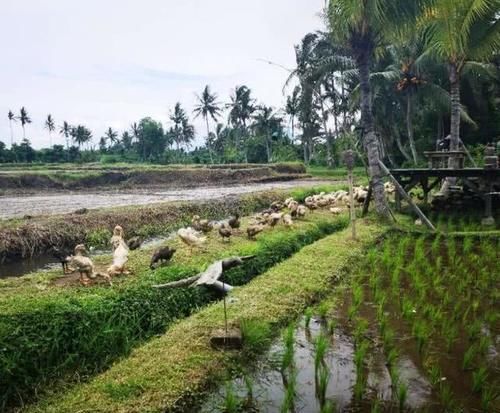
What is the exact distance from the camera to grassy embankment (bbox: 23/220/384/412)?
4469 millimetres

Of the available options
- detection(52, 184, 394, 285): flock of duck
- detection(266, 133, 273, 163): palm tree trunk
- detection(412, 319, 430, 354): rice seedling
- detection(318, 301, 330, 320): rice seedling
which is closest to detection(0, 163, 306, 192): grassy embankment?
detection(266, 133, 273, 163): palm tree trunk

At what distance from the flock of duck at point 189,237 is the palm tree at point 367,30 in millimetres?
1941

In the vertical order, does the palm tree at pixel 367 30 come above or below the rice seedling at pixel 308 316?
above

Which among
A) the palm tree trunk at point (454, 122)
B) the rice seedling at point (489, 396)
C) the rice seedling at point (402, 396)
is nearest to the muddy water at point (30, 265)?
the rice seedling at point (402, 396)

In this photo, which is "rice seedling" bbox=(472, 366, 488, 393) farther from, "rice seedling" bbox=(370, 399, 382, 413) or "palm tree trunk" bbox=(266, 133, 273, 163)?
"palm tree trunk" bbox=(266, 133, 273, 163)

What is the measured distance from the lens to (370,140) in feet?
47.0

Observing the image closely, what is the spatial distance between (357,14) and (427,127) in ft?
82.3

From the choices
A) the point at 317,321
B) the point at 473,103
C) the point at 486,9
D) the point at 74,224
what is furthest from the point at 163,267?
the point at 473,103

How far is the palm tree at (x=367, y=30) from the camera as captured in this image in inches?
495

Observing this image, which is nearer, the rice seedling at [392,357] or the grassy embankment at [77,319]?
the grassy embankment at [77,319]

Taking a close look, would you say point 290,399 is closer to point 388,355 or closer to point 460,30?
point 388,355

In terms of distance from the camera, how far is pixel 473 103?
100ft

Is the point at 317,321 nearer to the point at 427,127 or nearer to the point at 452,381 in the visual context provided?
the point at 452,381

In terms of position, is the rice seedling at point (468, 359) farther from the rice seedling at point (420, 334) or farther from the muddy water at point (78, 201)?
the muddy water at point (78, 201)
